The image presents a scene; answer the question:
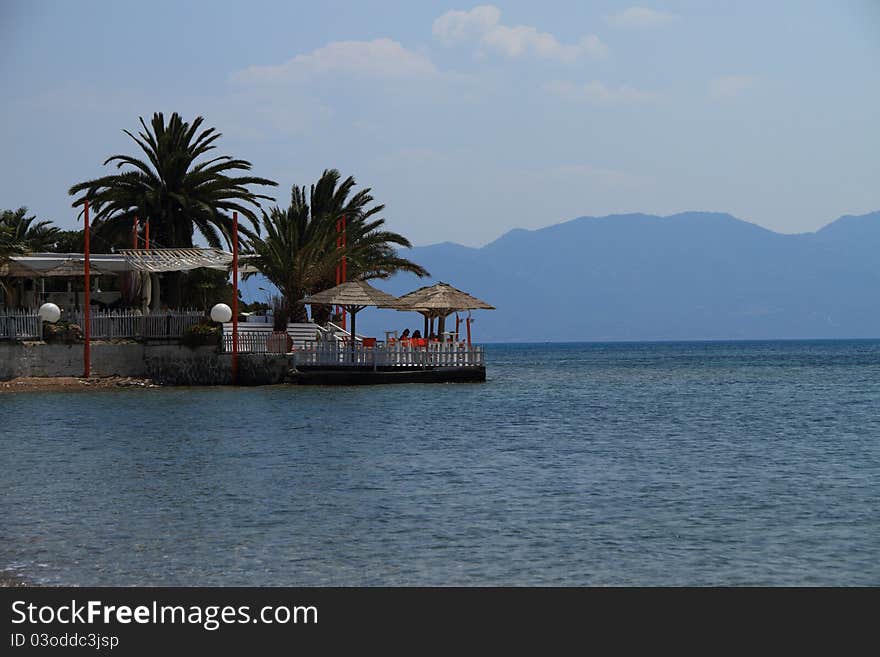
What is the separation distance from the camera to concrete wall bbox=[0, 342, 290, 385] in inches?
1551

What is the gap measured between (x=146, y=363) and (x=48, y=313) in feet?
11.3

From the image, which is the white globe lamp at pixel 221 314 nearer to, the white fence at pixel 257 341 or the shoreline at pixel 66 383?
the white fence at pixel 257 341

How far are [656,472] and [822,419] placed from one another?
13.7 m

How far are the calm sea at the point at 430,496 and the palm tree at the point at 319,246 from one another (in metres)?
13.0

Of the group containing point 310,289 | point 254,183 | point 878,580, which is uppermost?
point 254,183

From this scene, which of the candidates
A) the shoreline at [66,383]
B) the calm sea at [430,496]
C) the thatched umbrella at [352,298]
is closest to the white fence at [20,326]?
the shoreline at [66,383]

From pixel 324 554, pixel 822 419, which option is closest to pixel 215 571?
pixel 324 554

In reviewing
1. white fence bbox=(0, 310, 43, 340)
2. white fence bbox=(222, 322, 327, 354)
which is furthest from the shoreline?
white fence bbox=(222, 322, 327, 354)

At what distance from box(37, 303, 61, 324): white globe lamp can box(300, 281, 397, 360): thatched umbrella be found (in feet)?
25.9

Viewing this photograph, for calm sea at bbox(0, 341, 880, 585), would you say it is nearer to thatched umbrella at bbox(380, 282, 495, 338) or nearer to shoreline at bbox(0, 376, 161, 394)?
shoreline at bbox(0, 376, 161, 394)

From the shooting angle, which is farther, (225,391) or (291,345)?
(291,345)

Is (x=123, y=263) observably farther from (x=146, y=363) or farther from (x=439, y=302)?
(x=439, y=302)
